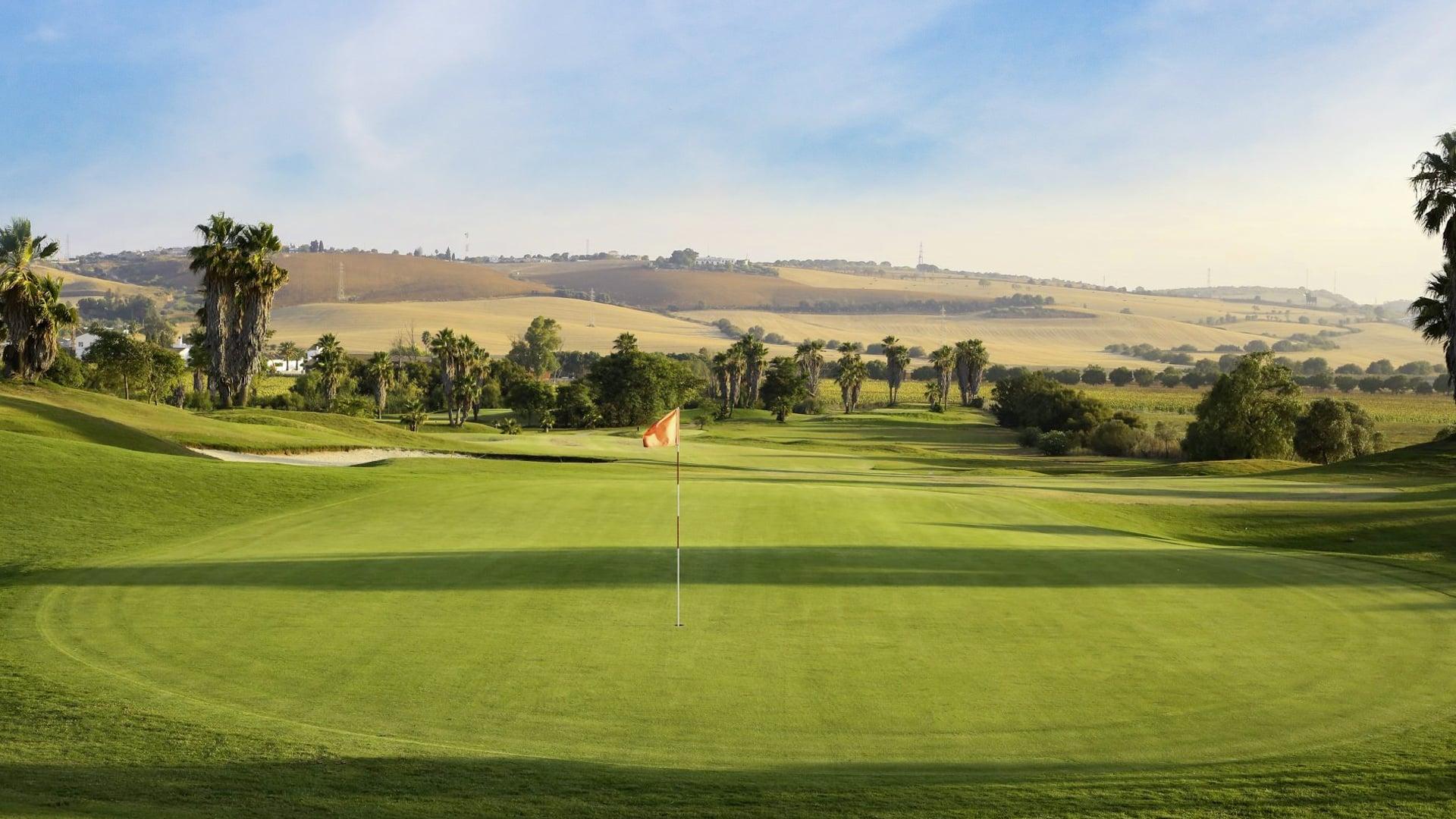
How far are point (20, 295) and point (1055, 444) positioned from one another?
61.1 meters

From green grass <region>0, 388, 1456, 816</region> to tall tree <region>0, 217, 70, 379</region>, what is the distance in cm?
2803

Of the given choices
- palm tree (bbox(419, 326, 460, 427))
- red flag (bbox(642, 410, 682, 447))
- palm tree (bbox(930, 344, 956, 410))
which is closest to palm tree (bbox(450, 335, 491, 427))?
palm tree (bbox(419, 326, 460, 427))

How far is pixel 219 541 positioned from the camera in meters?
20.8

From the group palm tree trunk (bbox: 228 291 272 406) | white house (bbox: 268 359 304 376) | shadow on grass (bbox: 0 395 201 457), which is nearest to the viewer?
shadow on grass (bbox: 0 395 201 457)

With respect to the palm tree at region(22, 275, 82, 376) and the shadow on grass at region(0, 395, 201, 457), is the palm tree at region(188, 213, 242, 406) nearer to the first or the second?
the palm tree at region(22, 275, 82, 376)

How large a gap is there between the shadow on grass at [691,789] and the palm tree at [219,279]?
199 ft

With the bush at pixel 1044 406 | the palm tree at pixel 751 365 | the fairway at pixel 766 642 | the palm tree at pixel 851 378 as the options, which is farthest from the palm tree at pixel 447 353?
the fairway at pixel 766 642

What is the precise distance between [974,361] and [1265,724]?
13142 centimetres

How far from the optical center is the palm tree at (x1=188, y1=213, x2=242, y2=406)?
6341cm

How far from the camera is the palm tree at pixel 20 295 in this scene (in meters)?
48.7

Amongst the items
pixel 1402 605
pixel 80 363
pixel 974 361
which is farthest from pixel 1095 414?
pixel 80 363

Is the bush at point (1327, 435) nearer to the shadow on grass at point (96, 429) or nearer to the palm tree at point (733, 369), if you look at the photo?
the shadow on grass at point (96, 429)

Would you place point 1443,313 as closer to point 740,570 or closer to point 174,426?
point 740,570

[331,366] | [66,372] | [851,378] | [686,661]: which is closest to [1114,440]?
[851,378]
